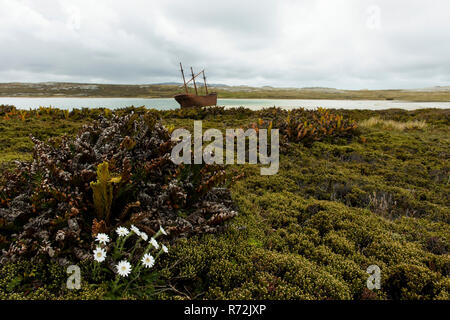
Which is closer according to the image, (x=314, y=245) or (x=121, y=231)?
(x=121, y=231)

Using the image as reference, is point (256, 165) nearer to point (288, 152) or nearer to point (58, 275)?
point (288, 152)

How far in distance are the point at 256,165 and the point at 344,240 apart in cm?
411

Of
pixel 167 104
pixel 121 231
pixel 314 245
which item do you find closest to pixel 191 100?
pixel 167 104

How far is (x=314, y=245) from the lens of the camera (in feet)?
12.1

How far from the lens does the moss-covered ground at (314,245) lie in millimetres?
2625

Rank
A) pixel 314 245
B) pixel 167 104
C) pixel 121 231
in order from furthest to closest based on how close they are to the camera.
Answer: pixel 167 104
pixel 314 245
pixel 121 231

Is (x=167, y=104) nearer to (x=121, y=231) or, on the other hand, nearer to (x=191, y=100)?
(x=191, y=100)

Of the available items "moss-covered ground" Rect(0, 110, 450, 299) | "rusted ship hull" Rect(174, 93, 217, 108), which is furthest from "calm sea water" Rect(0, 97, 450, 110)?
"moss-covered ground" Rect(0, 110, 450, 299)

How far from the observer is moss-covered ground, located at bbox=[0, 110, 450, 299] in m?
2.62

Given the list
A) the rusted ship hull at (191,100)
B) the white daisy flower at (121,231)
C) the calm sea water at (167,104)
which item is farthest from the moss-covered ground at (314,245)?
the rusted ship hull at (191,100)

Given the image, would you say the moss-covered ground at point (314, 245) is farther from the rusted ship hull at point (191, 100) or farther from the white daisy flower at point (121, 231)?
the rusted ship hull at point (191, 100)

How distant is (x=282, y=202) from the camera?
510cm

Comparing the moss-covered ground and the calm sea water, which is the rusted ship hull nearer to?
the calm sea water

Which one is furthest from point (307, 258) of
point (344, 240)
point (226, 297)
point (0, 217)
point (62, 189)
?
point (0, 217)
